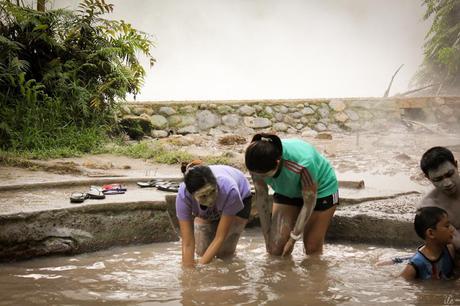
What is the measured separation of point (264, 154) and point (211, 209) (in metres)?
0.78

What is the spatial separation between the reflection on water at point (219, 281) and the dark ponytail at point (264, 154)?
78 centimetres

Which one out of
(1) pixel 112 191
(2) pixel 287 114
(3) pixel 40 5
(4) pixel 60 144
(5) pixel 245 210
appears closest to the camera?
(5) pixel 245 210

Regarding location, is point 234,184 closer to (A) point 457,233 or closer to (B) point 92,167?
(A) point 457,233

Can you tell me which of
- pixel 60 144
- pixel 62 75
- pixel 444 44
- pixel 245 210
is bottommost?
pixel 245 210

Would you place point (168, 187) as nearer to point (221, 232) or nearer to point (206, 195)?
point (221, 232)

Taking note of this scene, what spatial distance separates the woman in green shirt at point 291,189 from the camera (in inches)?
120

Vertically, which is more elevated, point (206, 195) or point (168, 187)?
point (206, 195)

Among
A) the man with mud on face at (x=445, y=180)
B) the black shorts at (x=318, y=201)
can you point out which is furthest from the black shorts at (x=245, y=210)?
the man with mud on face at (x=445, y=180)

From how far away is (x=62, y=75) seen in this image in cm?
882

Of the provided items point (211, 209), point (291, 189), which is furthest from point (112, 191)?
point (291, 189)

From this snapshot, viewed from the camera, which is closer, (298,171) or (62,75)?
(298,171)

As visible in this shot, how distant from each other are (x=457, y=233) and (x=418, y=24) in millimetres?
12677

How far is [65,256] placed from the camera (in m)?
4.00

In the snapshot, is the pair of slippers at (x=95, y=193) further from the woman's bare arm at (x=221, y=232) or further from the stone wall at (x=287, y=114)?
the stone wall at (x=287, y=114)
